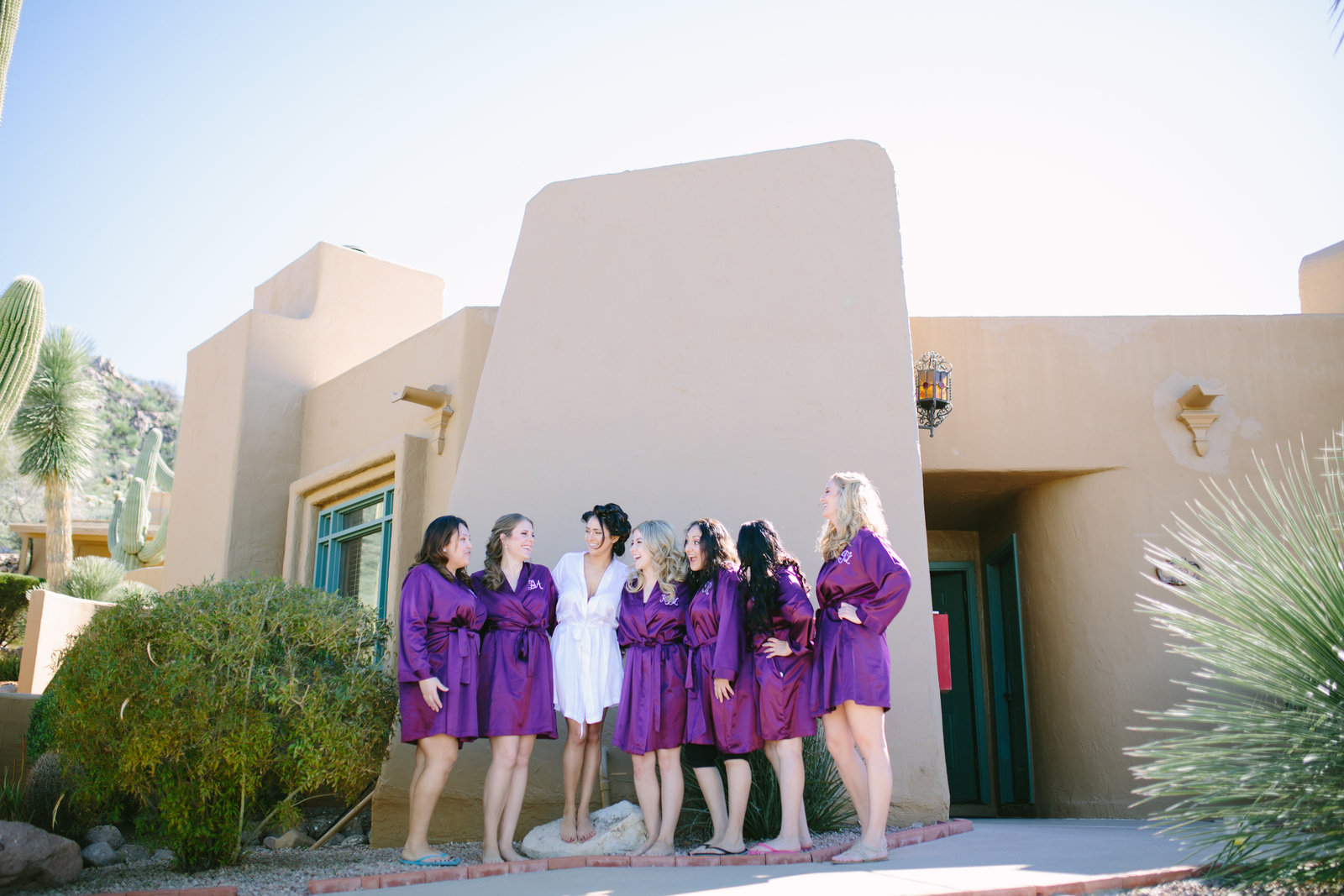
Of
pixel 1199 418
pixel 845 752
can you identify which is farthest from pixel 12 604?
pixel 1199 418

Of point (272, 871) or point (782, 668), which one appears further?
point (272, 871)

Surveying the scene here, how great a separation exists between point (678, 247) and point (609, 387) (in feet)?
3.54

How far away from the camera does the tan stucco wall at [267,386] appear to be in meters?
10.4

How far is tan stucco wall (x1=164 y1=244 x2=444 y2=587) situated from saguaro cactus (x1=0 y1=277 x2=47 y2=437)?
1.77 meters

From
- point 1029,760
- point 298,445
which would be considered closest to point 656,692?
point 1029,760

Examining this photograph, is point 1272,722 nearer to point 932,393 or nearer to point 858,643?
point 858,643

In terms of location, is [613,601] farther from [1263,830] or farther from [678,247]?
[1263,830]

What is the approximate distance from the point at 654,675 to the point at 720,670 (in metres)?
0.41

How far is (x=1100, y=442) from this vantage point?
835 cm

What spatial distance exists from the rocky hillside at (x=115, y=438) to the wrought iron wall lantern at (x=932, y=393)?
104 feet

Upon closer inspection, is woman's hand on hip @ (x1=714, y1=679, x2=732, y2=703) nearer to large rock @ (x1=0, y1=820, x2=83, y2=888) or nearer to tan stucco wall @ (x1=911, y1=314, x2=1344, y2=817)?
large rock @ (x1=0, y1=820, x2=83, y2=888)

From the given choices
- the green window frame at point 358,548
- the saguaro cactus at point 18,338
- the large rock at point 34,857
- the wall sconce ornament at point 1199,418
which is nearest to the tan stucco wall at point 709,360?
the green window frame at point 358,548

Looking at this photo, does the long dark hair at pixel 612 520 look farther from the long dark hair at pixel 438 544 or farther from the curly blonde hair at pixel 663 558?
the long dark hair at pixel 438 544

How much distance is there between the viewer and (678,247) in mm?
7410
